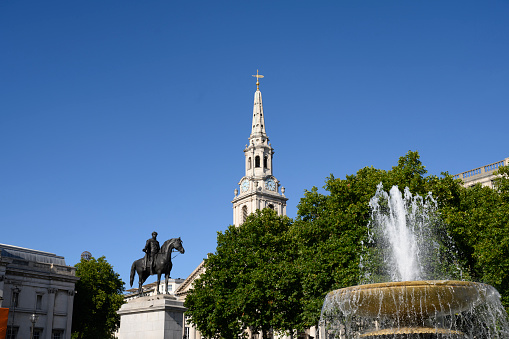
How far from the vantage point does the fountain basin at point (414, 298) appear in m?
16.7

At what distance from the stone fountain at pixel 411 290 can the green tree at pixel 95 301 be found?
41.7m

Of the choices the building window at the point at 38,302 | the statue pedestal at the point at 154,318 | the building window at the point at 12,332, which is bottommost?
the statue pedestal at the point at 154,318

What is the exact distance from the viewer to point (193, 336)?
8619 cm

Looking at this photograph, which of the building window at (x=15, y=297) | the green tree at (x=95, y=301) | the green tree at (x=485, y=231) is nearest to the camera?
the green tree at (x=485, y=231)

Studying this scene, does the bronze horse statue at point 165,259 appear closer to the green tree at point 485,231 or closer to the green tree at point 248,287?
the green tree at point 248,287

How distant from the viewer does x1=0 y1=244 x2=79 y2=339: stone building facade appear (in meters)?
57.7

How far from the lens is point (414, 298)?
17.0 metres

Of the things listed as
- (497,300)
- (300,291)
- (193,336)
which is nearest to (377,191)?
(300,291)

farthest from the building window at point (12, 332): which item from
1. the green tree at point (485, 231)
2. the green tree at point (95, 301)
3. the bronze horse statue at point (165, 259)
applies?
the green tree at point (485, 231)

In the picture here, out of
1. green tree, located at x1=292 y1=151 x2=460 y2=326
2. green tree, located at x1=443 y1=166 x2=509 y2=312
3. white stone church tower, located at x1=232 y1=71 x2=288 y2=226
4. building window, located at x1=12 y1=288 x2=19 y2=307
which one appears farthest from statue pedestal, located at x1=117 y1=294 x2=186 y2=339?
white stone church tower, located at x1=232 y1=71 x2=288 y2=226

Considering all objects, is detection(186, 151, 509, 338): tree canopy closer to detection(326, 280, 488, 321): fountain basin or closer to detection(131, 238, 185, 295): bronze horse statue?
detection(131, 238, 185, 295): bronze horse statue

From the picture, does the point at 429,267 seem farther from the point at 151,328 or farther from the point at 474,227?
the point at 151,328

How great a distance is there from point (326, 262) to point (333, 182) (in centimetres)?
595

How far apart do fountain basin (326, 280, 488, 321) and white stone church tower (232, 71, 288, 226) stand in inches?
2550
